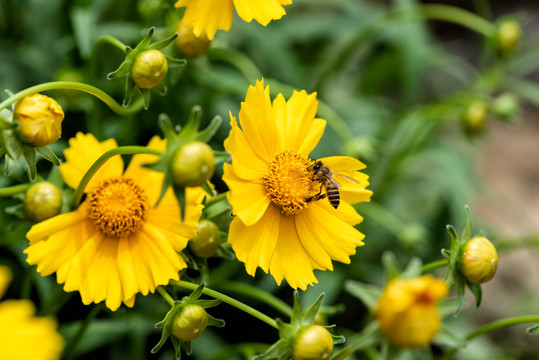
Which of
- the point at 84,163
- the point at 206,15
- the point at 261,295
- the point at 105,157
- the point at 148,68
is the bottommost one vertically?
the point at 261,295

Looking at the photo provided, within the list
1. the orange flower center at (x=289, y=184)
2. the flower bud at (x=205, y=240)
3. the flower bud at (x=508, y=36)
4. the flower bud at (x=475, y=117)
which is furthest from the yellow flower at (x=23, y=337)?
the flower bud at (x=508, y=36)

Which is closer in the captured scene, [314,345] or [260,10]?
[314,345]

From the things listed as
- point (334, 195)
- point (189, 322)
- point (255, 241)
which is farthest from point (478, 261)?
point (189, 322)

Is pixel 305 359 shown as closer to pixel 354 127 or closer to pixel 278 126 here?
pixel 278 126

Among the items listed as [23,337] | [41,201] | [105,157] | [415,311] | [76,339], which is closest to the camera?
[23,337]

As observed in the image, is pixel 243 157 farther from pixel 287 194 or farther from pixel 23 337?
pixel 23 337

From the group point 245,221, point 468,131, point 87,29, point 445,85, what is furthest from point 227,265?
point 445,85
